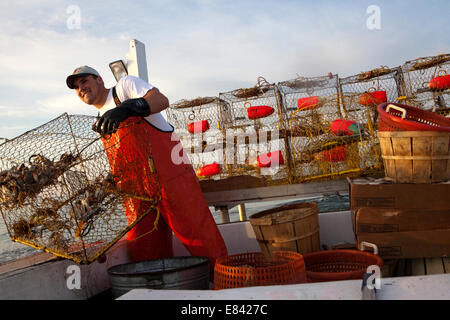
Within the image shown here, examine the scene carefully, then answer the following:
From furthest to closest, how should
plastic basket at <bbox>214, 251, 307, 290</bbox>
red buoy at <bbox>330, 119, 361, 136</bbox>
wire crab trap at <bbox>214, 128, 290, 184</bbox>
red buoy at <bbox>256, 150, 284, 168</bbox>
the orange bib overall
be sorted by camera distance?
red buoy at <bbox>256, 150, 284, 168</bbox> → wire crab trap at <bbox>214, 128, 290, 184</bbox> → red buoy at <bbox>330, 119, 361, 136</bbox> → the orange bib overall → plastic basket at <bbox>214, 251, 307, 290</bbox>

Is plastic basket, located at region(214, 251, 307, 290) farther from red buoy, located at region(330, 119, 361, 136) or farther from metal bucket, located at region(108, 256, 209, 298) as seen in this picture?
red buoy, located at region(330, 119, 361, 136)

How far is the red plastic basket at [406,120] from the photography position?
2.39m

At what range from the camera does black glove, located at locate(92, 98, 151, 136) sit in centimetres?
210

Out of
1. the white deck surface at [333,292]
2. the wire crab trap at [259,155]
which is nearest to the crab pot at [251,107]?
the wire crab trap at [259,155]

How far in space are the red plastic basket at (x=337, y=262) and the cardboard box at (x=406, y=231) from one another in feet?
0.40

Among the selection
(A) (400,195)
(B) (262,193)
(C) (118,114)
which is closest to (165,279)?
(C) (118,114)

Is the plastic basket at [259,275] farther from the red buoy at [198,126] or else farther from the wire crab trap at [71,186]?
the red buoy at [198,126]

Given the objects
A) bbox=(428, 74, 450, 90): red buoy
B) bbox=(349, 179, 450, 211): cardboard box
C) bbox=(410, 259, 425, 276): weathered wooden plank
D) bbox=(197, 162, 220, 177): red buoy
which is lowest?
bbox=(410, 259, 425, 276): weathered wooden plank

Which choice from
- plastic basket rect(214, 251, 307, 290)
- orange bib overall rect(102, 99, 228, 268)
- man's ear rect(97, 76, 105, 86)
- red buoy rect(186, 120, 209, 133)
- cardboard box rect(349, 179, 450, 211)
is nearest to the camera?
plastic basket rect(214, 251, 307, 290)

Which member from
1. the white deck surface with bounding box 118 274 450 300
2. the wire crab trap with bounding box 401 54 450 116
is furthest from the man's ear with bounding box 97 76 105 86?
the wire crab trap with bounding box 401 54 450 116

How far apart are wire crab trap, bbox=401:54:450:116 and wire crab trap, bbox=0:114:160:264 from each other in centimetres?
490

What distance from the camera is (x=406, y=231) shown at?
2404 millimetres
